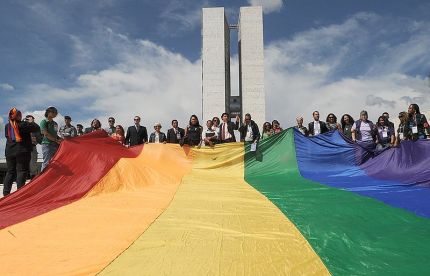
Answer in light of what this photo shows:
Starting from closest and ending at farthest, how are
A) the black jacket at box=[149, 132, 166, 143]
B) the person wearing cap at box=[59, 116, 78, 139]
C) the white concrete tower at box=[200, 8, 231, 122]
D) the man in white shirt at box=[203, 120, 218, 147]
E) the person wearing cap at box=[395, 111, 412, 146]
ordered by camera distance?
the person wearing cap at box=[395, 111, 412, 146] → the man in white shirt at box=[203, 120, 218, 147] → the person wearing cap at box=[59, 116, 78, 139] → the black jacket at box=[149, 132, 166, 143] → the white concrete tower at box=[200, 8, 231, 122]

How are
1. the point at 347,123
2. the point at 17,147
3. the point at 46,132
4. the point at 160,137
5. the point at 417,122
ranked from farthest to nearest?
the point at 160,137
the point at 347,123
the point at 417,122
the point at 46,132
the point at 17,147

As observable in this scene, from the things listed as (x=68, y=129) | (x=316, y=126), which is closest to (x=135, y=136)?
(x=68, y=129)

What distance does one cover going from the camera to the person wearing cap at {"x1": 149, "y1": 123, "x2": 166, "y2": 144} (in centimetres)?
944

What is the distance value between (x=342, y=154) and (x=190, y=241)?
18.4 feet

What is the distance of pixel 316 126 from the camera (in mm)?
9242

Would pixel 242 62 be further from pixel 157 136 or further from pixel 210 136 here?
pixel 210 136

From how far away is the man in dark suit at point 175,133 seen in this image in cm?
917

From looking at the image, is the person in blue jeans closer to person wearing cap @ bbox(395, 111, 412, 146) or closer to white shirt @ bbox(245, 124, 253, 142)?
person wearing cap @ bbox(395, 111, 412, 146)

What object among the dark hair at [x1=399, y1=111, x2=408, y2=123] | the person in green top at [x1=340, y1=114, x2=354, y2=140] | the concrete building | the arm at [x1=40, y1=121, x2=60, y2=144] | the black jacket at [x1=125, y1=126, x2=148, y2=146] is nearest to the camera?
the arm at [x1=40, y1=121, x2=60, y2=144]

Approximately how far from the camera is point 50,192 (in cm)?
490

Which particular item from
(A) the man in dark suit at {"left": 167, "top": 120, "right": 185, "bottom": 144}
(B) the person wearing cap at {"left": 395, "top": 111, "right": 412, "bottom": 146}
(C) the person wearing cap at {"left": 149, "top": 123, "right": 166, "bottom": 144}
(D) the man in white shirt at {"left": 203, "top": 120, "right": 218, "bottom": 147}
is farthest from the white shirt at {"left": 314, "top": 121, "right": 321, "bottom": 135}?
(C) the person wearing cap at {"left": 149, "top": 123, "right": 166, "bottom": 144}

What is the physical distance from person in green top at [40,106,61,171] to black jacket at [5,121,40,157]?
0.33 m

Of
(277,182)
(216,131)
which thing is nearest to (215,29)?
(216,131)

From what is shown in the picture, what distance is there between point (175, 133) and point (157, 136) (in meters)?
0.56
